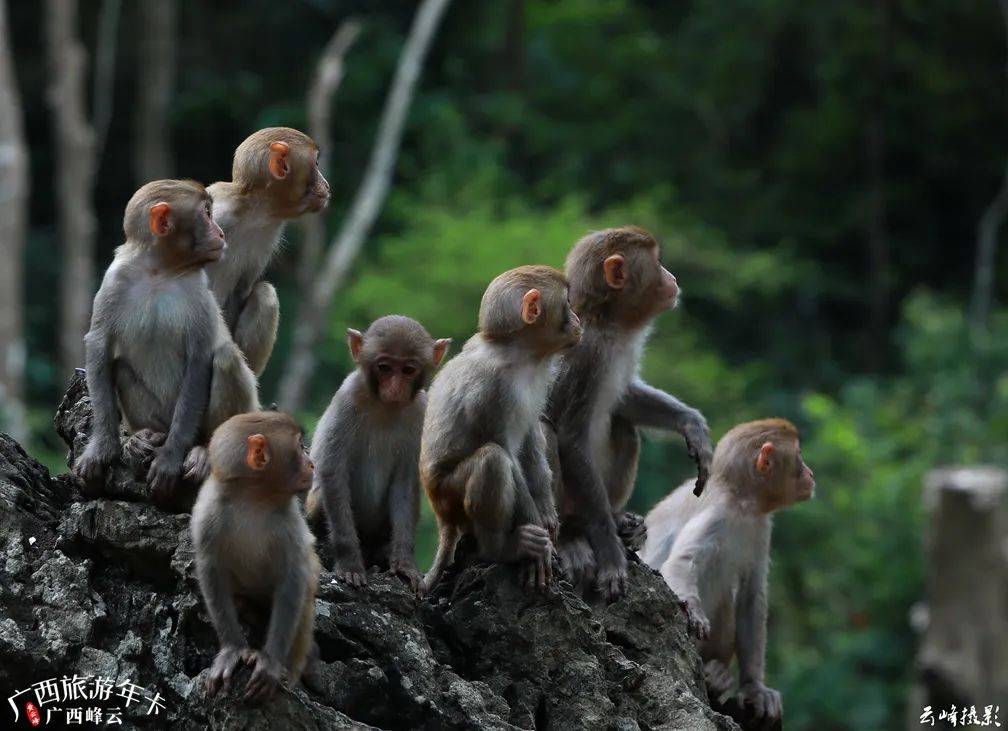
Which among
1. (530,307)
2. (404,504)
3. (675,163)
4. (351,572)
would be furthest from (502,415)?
(675,163)

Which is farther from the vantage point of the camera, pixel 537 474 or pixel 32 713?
pixel 537 474

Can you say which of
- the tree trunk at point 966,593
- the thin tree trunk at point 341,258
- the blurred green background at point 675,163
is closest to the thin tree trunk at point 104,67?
the blurred green background at point 675,163

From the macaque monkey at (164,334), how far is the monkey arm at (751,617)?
2481 millimetres

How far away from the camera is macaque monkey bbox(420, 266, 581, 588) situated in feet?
18.5

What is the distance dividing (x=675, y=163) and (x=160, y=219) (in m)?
23.9

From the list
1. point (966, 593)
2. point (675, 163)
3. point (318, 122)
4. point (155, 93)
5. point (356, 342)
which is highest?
point (675, 163)

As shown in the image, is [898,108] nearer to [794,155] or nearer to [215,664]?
[794,155]

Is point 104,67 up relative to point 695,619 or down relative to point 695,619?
up

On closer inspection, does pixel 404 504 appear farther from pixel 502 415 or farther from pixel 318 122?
pixel 318 122

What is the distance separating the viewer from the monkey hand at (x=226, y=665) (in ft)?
15.0

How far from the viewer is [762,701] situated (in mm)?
6520

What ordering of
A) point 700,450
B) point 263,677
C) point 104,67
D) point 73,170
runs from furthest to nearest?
point 104,67
point 73,170
point 700,450
point 263,677

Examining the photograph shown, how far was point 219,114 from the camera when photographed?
26125 mm

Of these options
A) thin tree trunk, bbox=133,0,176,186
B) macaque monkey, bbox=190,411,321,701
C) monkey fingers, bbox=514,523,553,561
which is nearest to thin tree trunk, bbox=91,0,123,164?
thin tree trunk, bbox=133,0,176,186
